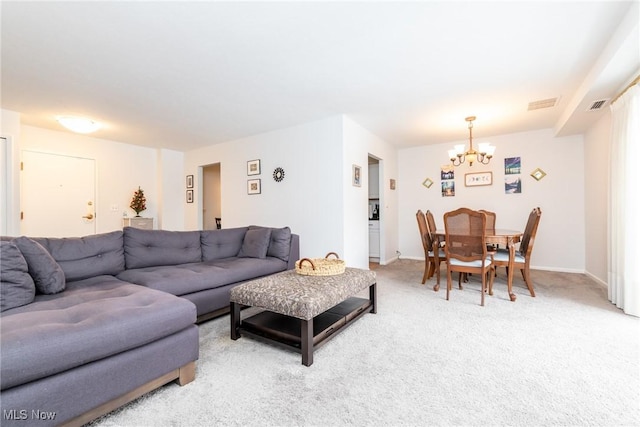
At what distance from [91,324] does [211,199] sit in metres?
6.16

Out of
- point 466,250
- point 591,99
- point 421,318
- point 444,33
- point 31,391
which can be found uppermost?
point 444,33

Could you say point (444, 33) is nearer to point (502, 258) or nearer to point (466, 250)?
point (466, 250)

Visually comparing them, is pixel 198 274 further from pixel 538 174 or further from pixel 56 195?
pixel 538 174

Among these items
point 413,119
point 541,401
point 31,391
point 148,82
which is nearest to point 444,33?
point 413,119

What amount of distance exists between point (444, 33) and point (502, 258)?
255 centimetres

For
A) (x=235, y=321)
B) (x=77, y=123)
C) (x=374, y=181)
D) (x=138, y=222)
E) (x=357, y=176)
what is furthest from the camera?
(x=374, y=181)

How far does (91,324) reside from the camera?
130cm

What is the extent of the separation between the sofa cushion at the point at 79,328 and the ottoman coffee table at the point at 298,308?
1.63 feet

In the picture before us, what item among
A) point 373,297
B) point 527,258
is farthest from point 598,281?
point 373,297

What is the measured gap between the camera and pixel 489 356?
6.26 ft

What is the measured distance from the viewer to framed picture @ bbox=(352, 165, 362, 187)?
4.25 meters

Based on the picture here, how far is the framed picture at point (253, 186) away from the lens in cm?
490

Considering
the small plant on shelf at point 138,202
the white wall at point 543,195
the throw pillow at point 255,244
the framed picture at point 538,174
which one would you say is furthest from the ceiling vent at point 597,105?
the small plant on shelf at point 138,202

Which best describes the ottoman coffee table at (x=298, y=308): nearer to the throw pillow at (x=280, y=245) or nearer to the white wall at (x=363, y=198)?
the throw pillow at (x=280, y=245)
